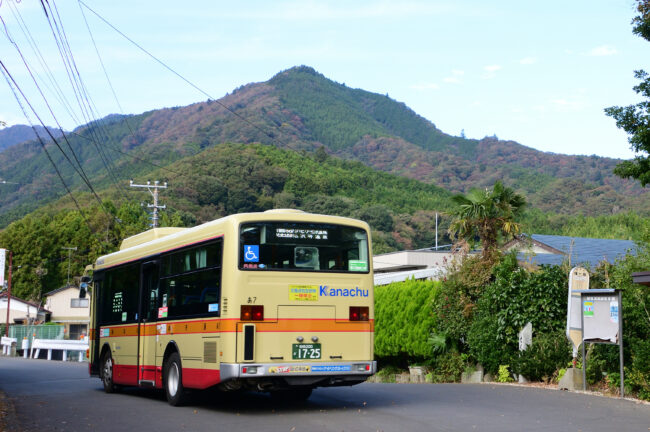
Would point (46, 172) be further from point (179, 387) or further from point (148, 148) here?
point (179, 387)

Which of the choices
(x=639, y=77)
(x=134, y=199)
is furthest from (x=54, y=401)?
(x=134, y=199)

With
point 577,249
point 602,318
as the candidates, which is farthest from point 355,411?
point 577,249

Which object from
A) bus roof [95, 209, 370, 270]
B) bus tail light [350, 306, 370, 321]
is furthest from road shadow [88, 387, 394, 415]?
bus roof [95, 209, 370, 270]

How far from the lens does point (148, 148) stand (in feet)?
574

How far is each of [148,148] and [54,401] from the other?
163331 mm

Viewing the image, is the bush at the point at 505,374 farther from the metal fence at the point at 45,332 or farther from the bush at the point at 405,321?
the metal fence at the point at 45,332

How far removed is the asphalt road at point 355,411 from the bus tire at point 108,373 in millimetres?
371

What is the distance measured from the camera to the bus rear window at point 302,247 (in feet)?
42.4

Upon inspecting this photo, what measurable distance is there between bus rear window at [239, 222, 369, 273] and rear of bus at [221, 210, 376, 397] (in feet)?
0.05

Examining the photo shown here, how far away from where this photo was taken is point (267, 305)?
12.8 metres

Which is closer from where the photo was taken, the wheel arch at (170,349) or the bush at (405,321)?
the wheel arch at (170,349)

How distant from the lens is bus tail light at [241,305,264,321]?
1265 cm

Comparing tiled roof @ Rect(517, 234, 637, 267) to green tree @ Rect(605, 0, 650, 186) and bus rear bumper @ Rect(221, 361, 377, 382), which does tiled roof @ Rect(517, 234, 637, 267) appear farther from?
bus rear bumper @ Rect(221, 361, 377, 382)

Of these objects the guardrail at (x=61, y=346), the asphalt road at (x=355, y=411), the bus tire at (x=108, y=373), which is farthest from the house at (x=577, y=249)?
the guardrail at (x=61, y=346)
